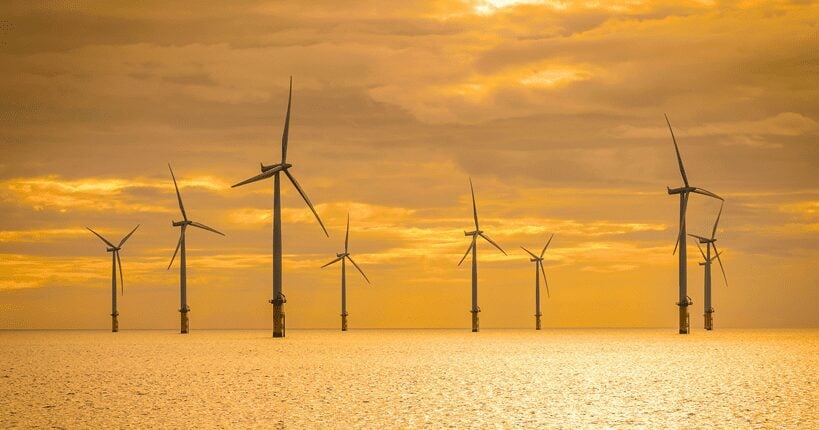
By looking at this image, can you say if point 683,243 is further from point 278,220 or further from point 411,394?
point 411,394

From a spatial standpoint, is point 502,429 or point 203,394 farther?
point 203,394

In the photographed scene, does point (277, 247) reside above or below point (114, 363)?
above

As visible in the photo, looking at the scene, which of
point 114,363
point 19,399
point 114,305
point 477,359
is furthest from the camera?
point 114,305

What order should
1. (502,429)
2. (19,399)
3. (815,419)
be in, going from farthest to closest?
(19,399) → (815,419) → (502,429)

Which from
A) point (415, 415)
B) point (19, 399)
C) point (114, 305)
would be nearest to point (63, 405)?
point (19, 399)

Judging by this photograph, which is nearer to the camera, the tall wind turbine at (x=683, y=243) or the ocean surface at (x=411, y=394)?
the ocean surface at (x=411, y=394)

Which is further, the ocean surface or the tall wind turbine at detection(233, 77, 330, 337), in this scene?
the tall wind turbine at detection(233, 77, 330, 337)

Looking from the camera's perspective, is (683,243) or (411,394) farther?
(683,243)

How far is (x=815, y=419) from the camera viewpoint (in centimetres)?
2925

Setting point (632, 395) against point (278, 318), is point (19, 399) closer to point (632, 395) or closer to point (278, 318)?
point (632, 395)

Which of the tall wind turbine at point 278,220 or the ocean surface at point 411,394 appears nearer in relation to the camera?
the ocean surface at point 411,394

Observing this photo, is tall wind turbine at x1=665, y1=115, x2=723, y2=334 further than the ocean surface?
Yes

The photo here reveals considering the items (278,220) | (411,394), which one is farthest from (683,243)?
(411,394)

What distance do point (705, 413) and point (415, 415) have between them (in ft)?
29.5
